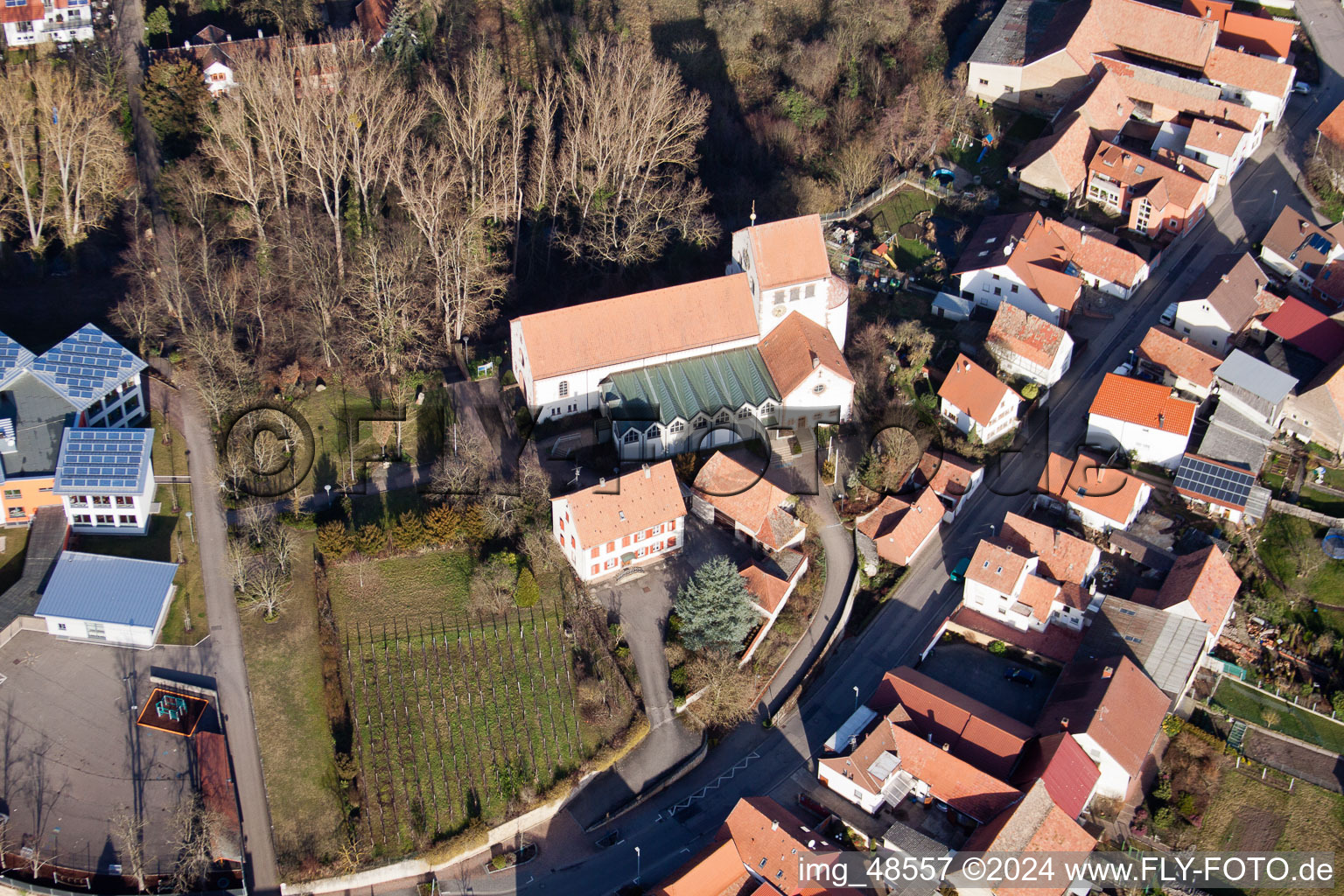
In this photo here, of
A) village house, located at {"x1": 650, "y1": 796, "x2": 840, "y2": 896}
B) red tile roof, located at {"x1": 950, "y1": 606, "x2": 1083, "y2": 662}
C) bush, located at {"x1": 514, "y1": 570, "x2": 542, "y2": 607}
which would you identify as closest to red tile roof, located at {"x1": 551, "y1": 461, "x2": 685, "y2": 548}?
bush, located at {"x1": 514, "y1": 570, "x2": 542, "y2": 607}

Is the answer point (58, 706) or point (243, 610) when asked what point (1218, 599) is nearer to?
point (243, 610)

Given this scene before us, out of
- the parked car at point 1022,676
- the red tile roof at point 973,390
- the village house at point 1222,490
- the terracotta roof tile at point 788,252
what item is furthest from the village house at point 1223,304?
the parked car at point 1022,676

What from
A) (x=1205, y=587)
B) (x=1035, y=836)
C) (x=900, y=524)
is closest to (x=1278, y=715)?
Result: (x=1205, y=587)

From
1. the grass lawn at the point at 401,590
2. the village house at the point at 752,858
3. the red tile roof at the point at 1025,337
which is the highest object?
the red tile roof at the point at 1025,337

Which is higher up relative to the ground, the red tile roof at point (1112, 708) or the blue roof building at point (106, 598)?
the blue roof building at point (106, 598)

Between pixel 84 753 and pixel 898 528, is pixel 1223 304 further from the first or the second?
pixel 84 753

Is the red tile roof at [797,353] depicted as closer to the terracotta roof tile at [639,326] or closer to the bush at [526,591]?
the terracotta roof tile at [639,326]
